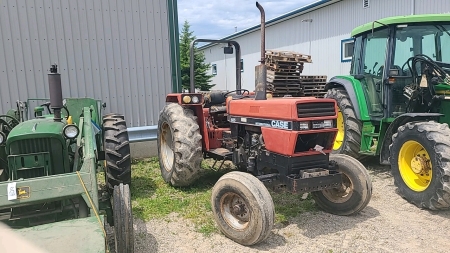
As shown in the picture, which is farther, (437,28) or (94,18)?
(94,18)

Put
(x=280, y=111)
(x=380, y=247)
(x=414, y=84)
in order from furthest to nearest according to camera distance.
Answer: (x=414, y=84) < (x=280, y=111) < (x=380, y=247)

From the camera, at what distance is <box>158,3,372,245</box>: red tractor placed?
3350 mm

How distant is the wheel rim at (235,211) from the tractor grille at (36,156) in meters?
1.61

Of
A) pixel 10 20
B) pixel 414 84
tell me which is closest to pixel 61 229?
pixel 414 84

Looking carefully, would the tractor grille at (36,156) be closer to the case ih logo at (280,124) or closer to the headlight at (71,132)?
the headlight at (71,132)

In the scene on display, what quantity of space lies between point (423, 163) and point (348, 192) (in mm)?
1099

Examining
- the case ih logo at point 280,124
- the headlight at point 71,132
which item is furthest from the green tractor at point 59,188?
the case ih logo at point 280,124

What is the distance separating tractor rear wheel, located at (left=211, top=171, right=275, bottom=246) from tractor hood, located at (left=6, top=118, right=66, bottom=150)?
1.61 meters

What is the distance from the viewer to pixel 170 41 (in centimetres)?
731

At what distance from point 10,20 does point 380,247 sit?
6.61 m

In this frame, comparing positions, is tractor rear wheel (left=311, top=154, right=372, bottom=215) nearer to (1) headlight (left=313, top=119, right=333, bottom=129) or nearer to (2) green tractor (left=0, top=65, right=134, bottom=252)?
(1) headlight (left=313, top=119, right=333, bottom=129)

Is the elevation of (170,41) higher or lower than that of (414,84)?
higher

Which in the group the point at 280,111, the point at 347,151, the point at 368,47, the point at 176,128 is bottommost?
the point at 347,151

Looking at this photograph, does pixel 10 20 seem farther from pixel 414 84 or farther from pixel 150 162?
pixel 414 84
